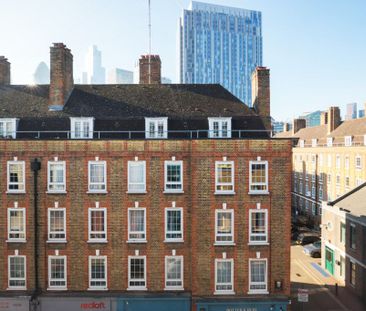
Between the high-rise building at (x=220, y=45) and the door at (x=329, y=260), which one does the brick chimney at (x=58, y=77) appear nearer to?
the door at (x=329, y=260)

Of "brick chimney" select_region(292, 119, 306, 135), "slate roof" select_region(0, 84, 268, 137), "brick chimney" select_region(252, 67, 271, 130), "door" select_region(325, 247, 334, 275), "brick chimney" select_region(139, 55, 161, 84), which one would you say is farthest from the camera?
"brick chimney" select_region(292, 119, 306, 135)

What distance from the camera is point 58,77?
Answer: 26312 mm

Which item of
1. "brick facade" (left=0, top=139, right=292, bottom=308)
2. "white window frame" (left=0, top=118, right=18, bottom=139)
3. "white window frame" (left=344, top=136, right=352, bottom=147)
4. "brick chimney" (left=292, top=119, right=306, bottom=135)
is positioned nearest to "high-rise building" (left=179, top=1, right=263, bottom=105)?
"brick chimney" (left=292, top=119, right=306, bottom=135)

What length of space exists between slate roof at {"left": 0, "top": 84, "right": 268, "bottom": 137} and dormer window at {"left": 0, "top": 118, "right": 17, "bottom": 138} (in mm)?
586

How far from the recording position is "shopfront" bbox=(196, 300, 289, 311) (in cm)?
2198

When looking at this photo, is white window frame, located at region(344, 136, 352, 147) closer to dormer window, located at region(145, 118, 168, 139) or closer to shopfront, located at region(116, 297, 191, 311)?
dormer window, located at region(145, 118, 168, 139)

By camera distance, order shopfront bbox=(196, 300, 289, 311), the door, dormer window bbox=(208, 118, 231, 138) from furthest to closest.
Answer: the door, dormer window bbox=(208, 118, 231, 138), shopfront bbox=(196, 300, 289, 311)

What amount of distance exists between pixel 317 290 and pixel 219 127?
1877 centimetres

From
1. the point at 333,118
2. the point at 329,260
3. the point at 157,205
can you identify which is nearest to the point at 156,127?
the point at 157,205

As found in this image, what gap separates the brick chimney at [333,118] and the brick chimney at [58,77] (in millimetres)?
47811

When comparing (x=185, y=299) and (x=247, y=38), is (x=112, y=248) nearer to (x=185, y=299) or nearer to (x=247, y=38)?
(x=185, y=299)

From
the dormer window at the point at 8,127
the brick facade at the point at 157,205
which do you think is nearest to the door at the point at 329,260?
the brick facade at the point at 157,205

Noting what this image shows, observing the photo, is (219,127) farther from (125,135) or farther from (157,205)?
(157,205)

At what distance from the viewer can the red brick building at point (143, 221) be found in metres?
22.3
